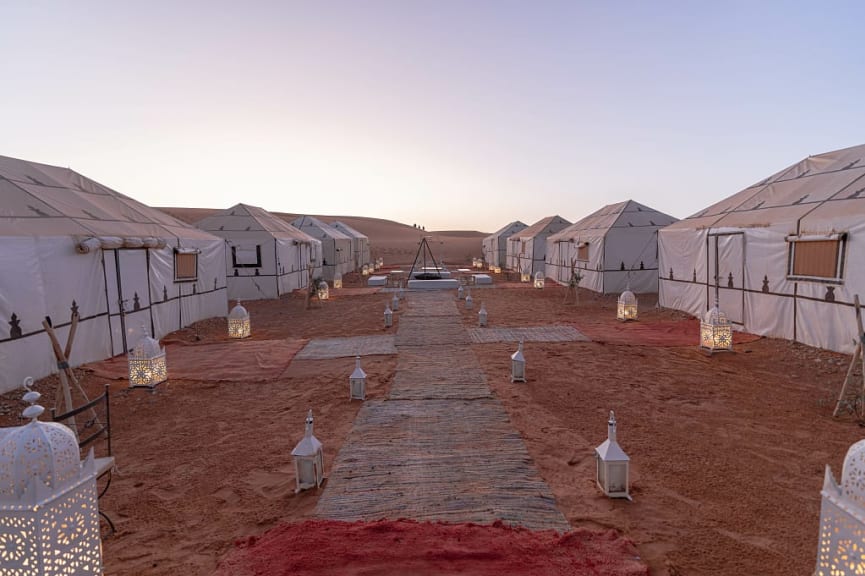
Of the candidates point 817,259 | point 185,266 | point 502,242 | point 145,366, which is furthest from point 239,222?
point 502,242

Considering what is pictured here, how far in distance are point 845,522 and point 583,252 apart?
77.9ft

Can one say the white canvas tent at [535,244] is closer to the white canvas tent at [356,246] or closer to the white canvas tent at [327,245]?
the white canvas tent at [327,245]

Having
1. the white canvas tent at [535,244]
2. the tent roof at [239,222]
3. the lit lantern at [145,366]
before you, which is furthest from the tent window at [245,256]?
the white canvas tent at [535,244]

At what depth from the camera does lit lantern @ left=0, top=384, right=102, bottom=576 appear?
2.87 metres

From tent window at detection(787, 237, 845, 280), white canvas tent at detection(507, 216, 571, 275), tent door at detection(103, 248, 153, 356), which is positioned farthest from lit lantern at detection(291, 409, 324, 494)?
white canvas tent at detection(507, 216, 571, 275)

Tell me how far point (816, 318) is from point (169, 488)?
13.5 m

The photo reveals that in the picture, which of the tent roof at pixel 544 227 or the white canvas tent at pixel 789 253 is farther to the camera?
the tent roof at pixel 544 227

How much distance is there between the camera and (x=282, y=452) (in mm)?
6387

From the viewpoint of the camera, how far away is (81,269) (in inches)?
425

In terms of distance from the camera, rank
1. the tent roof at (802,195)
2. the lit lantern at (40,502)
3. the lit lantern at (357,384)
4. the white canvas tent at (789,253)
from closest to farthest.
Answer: the lit lantern at (40,502) < the lit lantern at (357,384) < the white canvas tent at (789,253) < the tent roof at (802,195)

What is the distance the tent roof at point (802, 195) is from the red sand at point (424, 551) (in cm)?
1090

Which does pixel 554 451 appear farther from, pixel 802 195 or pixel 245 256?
pixel 245 256

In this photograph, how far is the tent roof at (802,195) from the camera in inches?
456

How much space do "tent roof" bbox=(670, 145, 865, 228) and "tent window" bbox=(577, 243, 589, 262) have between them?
8.15 m
